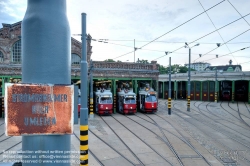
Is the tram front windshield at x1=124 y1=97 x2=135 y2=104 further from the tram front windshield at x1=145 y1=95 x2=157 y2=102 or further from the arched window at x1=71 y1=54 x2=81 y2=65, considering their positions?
the arched window at x1=71 y1=54 x2=81 y2=65

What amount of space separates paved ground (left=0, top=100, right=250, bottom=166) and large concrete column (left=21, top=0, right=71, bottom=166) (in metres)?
6.72

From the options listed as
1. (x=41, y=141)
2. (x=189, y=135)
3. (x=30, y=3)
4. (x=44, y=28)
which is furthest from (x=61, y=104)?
(x=189, y=135)

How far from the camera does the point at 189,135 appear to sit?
13.4m

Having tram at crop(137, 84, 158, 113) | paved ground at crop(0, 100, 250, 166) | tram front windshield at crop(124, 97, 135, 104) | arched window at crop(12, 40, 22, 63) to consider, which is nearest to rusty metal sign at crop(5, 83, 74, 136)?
paved ground at crop(0, 100, 250, 166)

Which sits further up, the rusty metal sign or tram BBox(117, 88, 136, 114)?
the rusty metal sign

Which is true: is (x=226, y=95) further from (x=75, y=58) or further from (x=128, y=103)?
(x=75, y=58)

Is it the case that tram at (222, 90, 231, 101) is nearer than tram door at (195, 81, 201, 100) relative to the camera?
Yes

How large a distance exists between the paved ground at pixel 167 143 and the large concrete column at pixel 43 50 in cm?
672

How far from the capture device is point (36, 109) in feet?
7.07

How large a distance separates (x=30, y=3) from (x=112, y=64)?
21466 millimetres

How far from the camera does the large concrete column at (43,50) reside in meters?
2.26

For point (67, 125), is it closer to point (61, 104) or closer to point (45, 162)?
point (61, 104)

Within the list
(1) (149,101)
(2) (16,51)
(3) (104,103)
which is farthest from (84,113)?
(2) (16,51)

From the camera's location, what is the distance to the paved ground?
9.15 meters
